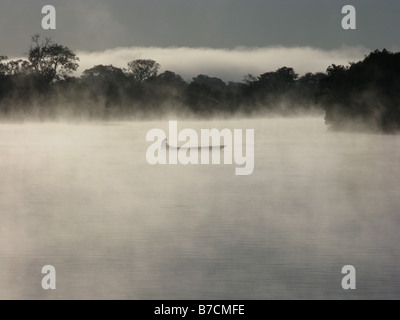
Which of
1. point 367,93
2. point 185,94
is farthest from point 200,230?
point 185,94

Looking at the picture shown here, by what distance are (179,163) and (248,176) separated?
3868mm

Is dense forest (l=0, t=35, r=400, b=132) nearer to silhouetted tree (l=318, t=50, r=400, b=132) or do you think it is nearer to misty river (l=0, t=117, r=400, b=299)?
silhouetted tree (l=318, t=50, r=400, b=132)

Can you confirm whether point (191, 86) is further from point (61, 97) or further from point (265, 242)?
point (265, 242)

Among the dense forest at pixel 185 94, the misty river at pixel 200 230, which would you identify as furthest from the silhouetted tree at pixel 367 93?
the misty river at pixel 200 230

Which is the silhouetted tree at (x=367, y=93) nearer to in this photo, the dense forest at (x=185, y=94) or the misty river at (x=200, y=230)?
the dense forest at (x=185, y=94)

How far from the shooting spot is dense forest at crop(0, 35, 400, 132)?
30.5 meters

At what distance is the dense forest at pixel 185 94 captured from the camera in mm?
30500

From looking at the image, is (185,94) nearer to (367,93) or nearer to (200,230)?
(367,93)

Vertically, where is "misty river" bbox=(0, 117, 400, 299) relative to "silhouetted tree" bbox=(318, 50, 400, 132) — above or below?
below

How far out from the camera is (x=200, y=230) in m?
9.14

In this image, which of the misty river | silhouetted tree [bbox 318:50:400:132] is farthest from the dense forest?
the misty river

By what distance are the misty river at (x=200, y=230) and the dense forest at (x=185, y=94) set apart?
522 inches

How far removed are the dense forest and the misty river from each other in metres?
13.3

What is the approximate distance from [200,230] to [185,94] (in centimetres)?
3888
